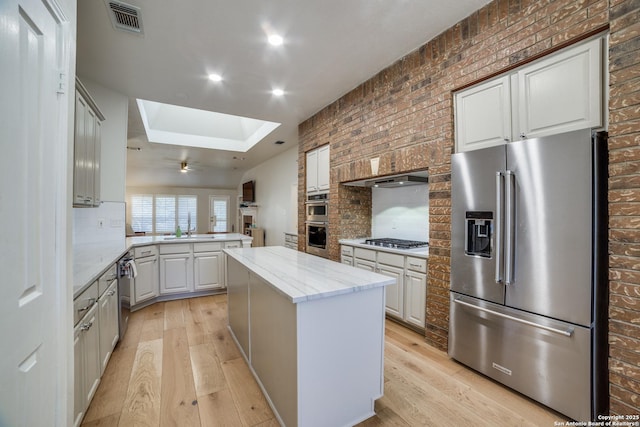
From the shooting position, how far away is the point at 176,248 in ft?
12.9

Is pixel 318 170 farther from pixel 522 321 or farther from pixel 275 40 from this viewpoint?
pixel 522 321

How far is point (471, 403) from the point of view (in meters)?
1.82

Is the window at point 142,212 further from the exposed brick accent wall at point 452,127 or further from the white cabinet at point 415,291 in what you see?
the white cabinet at point 415,291

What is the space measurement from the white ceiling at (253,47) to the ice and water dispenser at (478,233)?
64.8 inches

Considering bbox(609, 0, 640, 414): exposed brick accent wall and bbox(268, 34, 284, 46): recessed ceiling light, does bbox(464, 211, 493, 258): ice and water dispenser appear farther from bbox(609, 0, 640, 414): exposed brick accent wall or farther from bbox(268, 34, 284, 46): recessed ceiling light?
bbox(268, 34, 284, 46): recessed ceiling light

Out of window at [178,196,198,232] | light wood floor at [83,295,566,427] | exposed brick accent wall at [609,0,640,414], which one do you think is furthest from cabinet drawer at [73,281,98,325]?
window at [178,196,198,232]

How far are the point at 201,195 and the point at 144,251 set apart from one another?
750 cm

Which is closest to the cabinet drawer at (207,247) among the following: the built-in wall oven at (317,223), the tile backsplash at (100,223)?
the tile backsplash at (100,223)

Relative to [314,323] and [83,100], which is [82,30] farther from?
[314,323]

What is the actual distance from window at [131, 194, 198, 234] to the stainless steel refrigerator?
31.4ft

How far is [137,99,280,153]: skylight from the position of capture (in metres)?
5.19

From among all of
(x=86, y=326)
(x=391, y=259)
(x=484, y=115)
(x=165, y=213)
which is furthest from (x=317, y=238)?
(x=165, y=213)

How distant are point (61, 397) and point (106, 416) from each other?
0.73 m

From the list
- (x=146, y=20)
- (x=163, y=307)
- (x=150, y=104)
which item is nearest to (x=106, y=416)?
(x=163, y=307)
